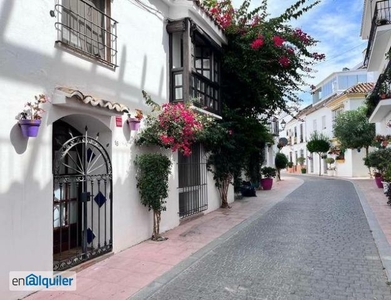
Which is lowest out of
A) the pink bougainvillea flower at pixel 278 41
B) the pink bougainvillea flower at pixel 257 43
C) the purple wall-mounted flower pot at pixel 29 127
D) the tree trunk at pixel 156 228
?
the tree trunk at pixel 156 228

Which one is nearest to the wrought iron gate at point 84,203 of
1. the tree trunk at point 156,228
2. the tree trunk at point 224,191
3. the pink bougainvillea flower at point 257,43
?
the tree trunk at point 156,228

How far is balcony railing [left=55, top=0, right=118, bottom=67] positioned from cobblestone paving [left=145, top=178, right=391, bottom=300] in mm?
4152

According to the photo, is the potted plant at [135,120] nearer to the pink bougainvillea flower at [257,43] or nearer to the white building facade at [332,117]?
the pink bougainvillea flower at [257,43]

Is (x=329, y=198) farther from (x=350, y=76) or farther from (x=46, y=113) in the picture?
(x=350, y=76)

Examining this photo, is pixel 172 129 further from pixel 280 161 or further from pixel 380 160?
pixel 280 161

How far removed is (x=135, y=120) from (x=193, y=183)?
3.93m

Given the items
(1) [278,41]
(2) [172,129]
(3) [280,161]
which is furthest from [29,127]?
(3) [280,161]

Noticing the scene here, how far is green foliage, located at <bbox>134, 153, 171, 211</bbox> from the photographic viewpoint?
6461 millimetres

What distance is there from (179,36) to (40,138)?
571 centimetres

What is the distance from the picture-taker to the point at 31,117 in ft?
14.0

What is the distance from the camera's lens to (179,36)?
8.93m

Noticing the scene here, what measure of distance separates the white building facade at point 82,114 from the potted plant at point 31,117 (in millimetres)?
69

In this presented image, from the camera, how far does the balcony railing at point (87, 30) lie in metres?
5.04

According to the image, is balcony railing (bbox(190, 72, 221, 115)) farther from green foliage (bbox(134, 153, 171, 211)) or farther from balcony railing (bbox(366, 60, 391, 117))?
balcony railing (bbox(366, 60, 391, 117))
